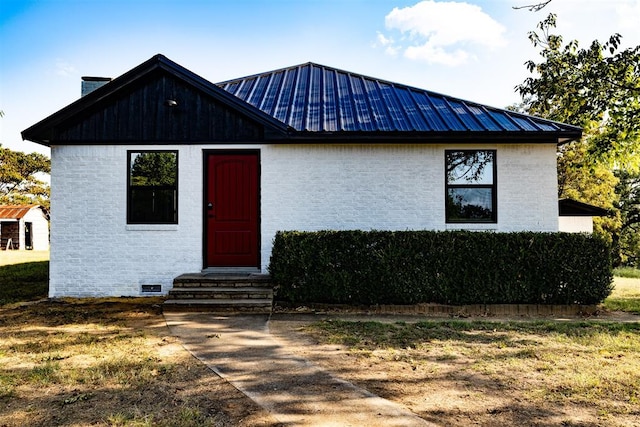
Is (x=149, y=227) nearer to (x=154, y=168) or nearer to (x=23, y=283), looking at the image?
(x=154, y=168)

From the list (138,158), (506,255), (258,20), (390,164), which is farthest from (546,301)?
(258,20)

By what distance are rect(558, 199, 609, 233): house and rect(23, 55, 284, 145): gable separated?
9.85 m

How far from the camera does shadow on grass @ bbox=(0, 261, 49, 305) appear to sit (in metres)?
8.21

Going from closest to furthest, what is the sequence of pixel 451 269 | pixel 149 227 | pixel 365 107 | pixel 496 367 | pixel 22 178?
pixel 496 367, pixel 451 269, pixel 149 227, pixel 365 107, pixel 22 178

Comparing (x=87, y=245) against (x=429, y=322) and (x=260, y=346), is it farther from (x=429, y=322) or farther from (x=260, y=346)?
(x=429, y=322)

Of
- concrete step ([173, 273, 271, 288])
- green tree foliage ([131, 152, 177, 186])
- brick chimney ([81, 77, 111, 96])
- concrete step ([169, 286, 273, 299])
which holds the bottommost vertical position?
concrete step ([169, 286, 273, 299])

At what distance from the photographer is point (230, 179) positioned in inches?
327

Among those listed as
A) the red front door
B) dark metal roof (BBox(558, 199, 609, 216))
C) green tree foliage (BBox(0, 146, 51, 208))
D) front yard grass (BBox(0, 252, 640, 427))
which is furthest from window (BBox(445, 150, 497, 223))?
green tree foliage (BBox(0, 146, 51, 208))

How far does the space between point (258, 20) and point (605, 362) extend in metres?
12.2

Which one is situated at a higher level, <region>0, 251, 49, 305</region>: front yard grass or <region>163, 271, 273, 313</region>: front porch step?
<region>163, 271, 273, 313</region>: front porch step

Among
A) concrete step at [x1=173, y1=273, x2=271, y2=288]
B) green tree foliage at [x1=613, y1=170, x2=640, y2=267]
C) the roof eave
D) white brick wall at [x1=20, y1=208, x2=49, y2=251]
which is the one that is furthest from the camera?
white brick wall at [x1=20, y1=208, x2=49, y2=251]

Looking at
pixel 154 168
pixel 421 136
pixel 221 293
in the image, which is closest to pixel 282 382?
pixel 221 293

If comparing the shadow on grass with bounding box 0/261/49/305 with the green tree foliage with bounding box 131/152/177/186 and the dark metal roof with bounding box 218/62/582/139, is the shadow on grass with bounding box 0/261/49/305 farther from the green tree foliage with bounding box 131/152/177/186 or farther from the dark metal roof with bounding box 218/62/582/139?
the dark metal roof with bounding box 218/62/582/139

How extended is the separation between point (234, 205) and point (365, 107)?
3.98 m
